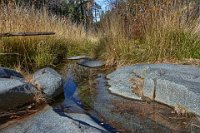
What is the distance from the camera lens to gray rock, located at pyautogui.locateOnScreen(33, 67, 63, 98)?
13.4 ft

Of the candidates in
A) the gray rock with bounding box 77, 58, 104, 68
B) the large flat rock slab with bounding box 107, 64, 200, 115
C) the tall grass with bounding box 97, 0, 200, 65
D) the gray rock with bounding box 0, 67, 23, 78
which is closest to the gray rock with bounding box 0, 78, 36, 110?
the gray rock with bounding box 0, 67, 23, 78

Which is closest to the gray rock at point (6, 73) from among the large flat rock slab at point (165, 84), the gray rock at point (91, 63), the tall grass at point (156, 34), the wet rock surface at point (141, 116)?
the wet rock surface at point (141, 116)

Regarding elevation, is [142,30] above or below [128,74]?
above

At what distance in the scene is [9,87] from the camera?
3.50 m

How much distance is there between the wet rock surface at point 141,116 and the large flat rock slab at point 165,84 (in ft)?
0.40

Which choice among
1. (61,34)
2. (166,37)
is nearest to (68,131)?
(166,37)

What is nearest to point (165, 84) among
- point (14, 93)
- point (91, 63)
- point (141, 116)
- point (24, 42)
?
point (141, 116)

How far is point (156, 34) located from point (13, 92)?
2721mm

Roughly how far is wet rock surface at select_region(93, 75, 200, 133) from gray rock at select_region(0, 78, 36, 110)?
76cm

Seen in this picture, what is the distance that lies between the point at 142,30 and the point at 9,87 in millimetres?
3151

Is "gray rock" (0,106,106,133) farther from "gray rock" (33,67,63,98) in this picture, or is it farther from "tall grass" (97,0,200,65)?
"tall grass" (97,0,200,65)

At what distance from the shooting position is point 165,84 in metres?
3.82

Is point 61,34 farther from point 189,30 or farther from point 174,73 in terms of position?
point 174,73

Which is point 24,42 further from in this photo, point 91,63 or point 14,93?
point 14,93
